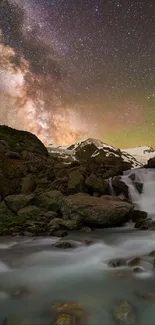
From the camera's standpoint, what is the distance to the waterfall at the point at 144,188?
15.6 m

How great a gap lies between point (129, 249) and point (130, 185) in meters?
8.30

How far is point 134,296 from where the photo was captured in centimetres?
557

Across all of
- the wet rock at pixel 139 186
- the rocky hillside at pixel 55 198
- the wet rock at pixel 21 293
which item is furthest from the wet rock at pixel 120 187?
the wet rock at pixel 21 293

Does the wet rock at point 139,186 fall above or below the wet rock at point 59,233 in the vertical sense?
above

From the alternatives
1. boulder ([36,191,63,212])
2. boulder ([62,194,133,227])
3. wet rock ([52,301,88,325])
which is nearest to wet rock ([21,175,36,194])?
boulder ([36,191,63,212])

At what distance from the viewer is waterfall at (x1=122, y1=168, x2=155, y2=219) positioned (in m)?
15.6

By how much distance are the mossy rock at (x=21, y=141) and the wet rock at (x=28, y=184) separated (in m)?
5.46

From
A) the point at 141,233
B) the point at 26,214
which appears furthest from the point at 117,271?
the point at 26,214

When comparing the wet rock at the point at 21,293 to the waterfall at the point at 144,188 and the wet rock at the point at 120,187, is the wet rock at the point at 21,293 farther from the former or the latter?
the wet rock at the point at 120,187

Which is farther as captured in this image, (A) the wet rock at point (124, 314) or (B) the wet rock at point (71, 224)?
(B) the wet rock at point (71, 224)

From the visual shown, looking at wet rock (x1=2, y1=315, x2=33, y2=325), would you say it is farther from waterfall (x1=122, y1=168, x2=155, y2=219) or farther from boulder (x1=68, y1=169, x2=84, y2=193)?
waterfall (x1=122, y1=168, x2=155, y2=219)

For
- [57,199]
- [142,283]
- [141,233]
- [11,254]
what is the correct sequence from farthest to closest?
1. [57,199]
2. [141,233]
3. [11,254]
4. [142,283]

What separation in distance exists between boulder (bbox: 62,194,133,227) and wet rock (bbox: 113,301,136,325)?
247 inches

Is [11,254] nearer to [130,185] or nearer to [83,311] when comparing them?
[83,311]
